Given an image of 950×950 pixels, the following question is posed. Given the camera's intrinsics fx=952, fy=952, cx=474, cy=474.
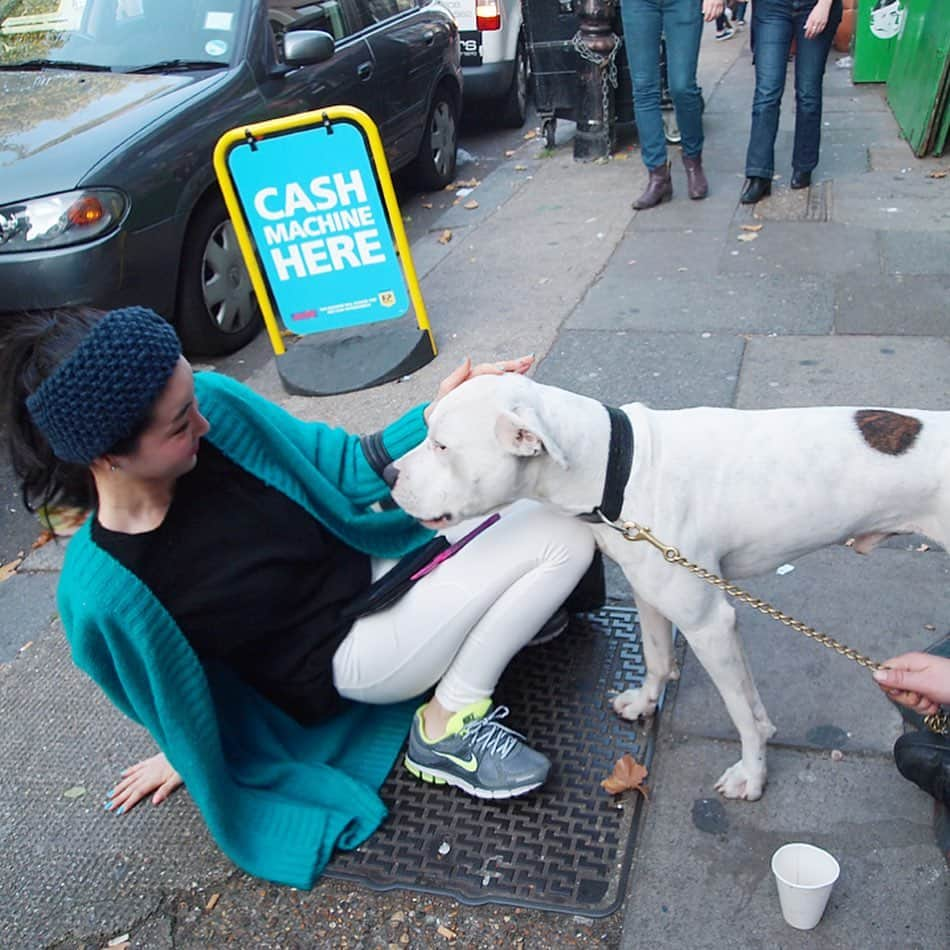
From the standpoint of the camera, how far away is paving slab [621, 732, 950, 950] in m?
2.21

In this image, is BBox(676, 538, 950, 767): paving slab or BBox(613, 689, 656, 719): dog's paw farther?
BBox(613, 689, 656, 719): dog's paw

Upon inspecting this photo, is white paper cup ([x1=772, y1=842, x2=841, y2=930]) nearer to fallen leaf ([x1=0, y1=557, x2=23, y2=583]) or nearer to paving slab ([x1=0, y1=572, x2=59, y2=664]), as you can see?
paving slab ([x1=0, y1=572, x2=59, y2=664])

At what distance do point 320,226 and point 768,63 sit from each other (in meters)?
3.37

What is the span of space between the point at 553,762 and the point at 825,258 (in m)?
4.18

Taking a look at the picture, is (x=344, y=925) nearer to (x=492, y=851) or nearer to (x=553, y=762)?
(x=492, y=851)

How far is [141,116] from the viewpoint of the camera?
5133 mm

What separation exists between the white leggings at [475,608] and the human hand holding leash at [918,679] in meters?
0.87

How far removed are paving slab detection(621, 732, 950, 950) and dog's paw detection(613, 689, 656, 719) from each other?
144 mm

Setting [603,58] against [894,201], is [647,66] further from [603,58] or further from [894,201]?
[894,201]


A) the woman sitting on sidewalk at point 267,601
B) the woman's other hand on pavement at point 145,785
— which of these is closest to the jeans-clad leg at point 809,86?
the woman sitting on sidewalk at point 267,601

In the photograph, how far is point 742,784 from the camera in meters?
2.55

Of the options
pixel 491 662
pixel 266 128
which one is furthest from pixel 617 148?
pixel 491 662

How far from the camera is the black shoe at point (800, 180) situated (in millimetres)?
6840

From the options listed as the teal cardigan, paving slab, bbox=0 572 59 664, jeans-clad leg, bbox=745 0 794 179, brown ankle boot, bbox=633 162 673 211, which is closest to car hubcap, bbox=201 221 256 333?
paving slab, bbox=0 572 59 664
